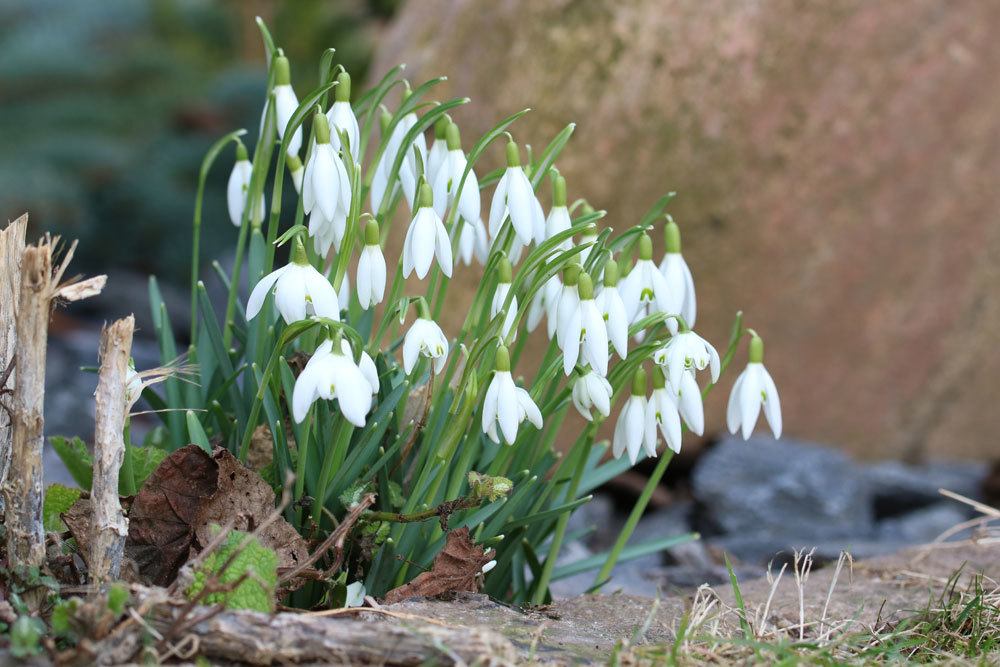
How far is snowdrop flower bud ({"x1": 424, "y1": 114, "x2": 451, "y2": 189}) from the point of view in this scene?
1.59 meters

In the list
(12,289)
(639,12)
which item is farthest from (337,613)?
(639,12)

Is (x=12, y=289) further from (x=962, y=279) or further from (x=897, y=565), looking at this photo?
(x=962, y=279)

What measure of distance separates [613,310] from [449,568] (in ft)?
1.37

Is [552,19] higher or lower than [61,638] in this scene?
higher

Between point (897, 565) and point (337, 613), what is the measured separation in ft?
4.04

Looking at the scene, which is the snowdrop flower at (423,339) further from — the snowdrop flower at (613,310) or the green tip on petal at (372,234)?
the snowdrop flower at (613,310)

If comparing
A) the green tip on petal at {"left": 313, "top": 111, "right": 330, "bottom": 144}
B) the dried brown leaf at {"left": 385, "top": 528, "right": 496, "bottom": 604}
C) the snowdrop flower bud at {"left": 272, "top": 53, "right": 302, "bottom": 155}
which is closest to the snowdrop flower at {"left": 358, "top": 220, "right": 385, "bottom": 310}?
the green tip on petal at {"left": 313, "top": 111, "right": 330, "bottom": 144}

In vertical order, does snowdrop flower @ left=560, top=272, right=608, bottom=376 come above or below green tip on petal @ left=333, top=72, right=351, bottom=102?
below

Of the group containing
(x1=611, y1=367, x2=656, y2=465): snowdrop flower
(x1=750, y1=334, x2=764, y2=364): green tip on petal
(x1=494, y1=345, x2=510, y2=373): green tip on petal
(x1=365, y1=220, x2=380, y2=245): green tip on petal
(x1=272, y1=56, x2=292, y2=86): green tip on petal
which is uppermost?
(x1=272, y1=56, x2=292, y2=86): green tip on petal

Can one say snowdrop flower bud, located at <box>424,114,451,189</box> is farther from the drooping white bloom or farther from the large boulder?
the large boulder

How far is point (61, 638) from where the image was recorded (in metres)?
1.26

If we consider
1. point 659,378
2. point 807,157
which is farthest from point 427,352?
point 807,157

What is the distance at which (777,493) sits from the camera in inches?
121

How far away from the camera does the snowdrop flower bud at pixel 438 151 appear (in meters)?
1.59
